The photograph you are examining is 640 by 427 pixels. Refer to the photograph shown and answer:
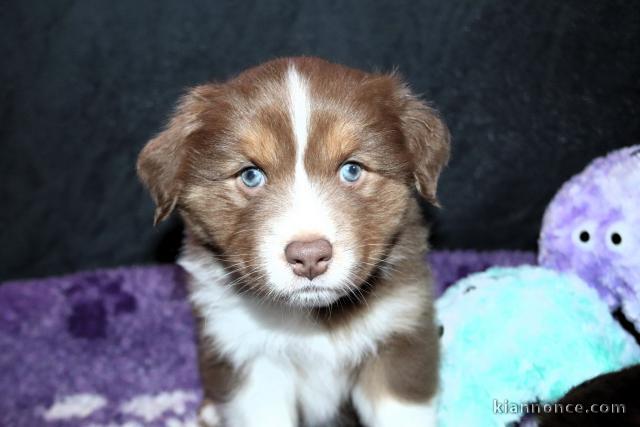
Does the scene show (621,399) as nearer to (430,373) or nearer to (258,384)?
(430,373)

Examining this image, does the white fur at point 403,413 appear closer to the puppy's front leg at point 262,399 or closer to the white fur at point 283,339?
the white fur at point 283,339

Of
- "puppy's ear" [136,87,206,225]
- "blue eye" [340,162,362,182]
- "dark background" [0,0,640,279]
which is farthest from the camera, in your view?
"dark background" [0,0,640,279]

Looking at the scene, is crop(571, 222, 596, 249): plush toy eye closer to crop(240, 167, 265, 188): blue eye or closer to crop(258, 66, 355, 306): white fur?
crop(258, 66, 355, 306): white fur

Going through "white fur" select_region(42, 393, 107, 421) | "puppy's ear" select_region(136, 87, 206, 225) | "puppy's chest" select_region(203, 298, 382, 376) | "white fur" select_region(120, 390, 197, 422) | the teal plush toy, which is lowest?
"white fur" select_region(42, 393, 107, 421)

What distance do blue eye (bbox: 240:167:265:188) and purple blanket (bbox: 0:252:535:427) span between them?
5.13ft

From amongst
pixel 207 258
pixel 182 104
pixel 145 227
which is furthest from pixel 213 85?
pixel 145 227

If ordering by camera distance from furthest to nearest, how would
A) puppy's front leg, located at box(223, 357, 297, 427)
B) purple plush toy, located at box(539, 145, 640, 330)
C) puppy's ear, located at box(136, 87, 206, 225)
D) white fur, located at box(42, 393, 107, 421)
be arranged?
white fur, located at box(42, 393, 107, 421), purple plush toy, located at box(539, 145, 640, 330), puppy's front leg, located at box(223, 357, 297, 427), puppy's ear, located at box(136, 87, 206, 225)

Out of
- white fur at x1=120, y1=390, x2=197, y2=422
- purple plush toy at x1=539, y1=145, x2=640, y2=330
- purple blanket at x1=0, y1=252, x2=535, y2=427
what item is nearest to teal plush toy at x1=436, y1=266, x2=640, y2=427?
purple plush toy at x1=539, y1=145, x2=640, y2=330

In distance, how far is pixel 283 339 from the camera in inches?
139

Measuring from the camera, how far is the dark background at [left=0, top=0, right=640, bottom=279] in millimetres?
4777

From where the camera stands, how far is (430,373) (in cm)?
354

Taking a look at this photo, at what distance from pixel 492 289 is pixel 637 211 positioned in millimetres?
755

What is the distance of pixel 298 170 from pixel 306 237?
0.36m

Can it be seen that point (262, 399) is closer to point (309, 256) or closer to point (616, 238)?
point (309, 256)
